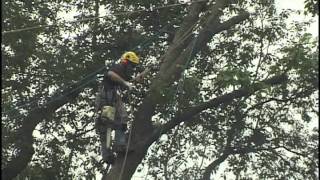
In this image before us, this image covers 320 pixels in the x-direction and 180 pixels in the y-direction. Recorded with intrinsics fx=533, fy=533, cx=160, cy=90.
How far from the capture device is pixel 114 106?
6.84 m

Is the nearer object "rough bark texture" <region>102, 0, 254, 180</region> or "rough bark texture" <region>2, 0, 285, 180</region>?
"rough bark texture" <region>102, 0, 254, 180</region>

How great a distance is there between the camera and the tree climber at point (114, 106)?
21.8 feet

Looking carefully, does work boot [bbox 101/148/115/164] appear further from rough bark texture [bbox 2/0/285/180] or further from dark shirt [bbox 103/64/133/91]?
dark shirt [bbox 103/64/133/91]

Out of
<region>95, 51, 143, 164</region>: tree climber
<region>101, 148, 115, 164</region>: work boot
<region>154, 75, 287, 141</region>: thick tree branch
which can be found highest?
<region>154, 75, 287, 141</region>: thick tree branch

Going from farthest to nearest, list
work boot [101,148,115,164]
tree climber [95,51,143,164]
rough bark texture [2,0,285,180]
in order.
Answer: rough bark texture [2,0,285,180], work boot [101,148,115,164], tree climber [95,51,143,164]

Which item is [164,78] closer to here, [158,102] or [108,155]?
[158,102]

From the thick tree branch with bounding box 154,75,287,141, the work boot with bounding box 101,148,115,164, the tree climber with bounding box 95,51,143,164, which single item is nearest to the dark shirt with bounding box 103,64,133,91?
the tree climber with bounding box 95,51,143,164

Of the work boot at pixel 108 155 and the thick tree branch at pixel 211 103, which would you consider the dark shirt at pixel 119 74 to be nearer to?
the work boot at pixel 108 155

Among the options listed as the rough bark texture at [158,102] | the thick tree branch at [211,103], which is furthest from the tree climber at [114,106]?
the thick tree branch at [211,103]

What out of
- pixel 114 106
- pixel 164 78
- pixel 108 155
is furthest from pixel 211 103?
pixel 108 155

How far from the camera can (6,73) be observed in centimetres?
893

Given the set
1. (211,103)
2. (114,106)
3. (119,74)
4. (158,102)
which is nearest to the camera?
(119,74)

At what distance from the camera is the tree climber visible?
6637 millimetres

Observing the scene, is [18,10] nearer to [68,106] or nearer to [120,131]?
[68,106]
